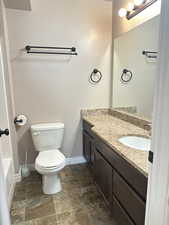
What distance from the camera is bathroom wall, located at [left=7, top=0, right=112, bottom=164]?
217cm

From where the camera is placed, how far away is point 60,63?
2.35m

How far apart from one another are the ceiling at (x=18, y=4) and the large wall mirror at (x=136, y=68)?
1.30 m

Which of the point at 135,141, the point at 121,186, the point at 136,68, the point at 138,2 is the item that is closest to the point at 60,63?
the point at 136,68

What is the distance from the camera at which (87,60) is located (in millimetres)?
2451

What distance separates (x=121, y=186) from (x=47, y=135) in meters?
1.33

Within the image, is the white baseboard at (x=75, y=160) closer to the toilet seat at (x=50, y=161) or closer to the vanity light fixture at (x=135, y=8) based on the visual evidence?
the toilet seat at (x=50, y=161)

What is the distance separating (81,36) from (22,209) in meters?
2.40

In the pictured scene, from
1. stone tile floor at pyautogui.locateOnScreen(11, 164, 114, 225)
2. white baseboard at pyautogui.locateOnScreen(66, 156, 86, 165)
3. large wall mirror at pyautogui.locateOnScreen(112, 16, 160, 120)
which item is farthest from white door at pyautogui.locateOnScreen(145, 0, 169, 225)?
white baseboard at pyautogui.locateOnScreen(66, 156, 86, 165)

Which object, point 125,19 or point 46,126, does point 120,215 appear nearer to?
point 46,126

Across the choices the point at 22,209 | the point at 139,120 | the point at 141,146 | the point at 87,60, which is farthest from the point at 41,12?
the point at 22,209

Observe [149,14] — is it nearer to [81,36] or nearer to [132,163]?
[81,36]

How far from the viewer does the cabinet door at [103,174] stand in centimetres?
153

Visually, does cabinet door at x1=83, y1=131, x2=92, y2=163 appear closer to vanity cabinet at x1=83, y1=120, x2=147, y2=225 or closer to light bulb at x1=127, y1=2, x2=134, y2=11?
vanity cabinet at x1=83, y1=120, x2=147, y2=225

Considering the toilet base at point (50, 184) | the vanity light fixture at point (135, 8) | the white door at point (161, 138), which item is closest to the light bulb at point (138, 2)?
the vanity light fixture at point (135, 8)
